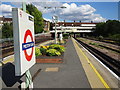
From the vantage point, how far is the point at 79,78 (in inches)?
267

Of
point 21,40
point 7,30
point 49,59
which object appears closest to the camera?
point 21,40

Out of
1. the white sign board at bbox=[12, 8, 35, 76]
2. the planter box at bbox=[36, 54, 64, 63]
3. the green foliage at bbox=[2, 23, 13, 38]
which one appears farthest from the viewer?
the green foliage at bbox=[2, 23, 13, 38]

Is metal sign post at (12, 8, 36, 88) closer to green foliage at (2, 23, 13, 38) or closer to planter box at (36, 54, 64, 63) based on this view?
planter box at (36, 54, 64, 63)

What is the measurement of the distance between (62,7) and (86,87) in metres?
19.2

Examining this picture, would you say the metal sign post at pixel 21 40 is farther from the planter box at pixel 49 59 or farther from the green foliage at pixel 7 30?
the green foliage at pixel 7 30

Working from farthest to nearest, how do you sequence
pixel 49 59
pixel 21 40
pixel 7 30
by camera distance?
1. pixel 7 30
2. pixel 49 59
3. pixel 21 40

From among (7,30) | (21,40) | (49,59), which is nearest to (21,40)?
(21,40)

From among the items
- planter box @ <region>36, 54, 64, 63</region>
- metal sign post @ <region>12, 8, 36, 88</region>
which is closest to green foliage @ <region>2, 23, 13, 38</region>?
planter box @ <region>36, 54, 64, 63</region>

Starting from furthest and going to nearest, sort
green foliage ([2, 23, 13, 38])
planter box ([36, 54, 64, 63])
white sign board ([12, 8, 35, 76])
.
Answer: green foliage ([2, 23, 13, 38]) → planter box ([36, 54, 64, 63]) → white sign board ([12, 8, 35, 76])

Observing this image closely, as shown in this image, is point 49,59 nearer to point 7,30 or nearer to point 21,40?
point 21,40

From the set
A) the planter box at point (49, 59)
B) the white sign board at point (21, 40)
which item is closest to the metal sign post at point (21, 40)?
the white sign board at point (21, 40)

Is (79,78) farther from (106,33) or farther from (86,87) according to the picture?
(106,33)

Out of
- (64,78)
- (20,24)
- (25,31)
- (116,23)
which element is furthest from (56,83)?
(116,23)

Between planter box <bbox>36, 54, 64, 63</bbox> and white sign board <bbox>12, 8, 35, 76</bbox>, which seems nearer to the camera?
white sign board <bbox>12, 8, 35, 76</bbox>
